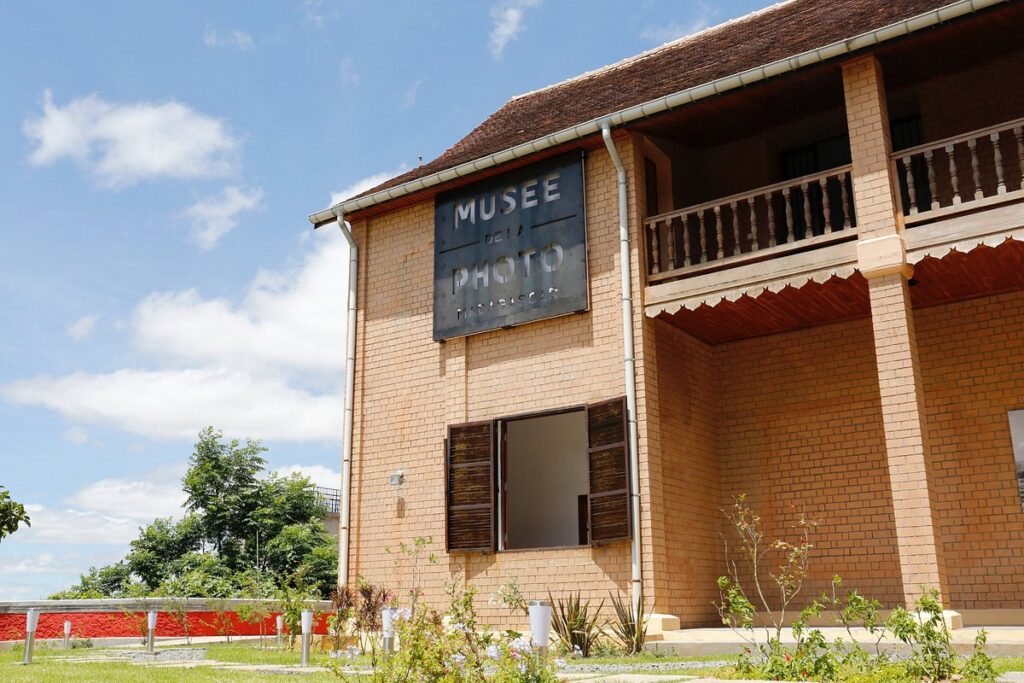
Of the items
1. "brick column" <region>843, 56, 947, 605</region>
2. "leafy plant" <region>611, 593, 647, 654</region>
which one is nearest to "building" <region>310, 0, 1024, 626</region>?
"brick column" <region>843, 56, 947, 605</region>

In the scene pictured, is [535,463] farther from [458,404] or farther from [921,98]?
[921,98]

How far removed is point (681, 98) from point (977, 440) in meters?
5.24

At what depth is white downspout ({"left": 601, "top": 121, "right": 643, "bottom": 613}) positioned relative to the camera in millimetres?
10812

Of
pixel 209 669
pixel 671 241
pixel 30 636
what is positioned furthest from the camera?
pixel 671 241

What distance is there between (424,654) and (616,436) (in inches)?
246

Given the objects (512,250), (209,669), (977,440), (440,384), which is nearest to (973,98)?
(977,440)

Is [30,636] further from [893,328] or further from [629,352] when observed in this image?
[893,328]

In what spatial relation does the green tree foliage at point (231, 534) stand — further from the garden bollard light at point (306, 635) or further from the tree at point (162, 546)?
the garden bollard light at point (306, 635)

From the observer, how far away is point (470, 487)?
12.4 m

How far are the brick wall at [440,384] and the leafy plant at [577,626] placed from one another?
37 centimetres

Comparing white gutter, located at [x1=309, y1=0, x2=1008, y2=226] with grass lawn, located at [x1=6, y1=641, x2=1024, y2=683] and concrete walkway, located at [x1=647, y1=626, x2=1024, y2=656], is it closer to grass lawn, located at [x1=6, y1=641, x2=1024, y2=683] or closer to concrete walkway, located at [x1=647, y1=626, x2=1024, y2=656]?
concrete walkway, located at [x1=647, y1=626, x2=1024, y2=656]

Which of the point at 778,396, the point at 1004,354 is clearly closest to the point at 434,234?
the point at 778,396

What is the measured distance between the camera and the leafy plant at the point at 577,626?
10117 millimetres

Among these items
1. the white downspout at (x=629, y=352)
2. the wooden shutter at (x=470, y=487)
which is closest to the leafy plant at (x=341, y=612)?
the wooden shutter at (x=470, y=487)
